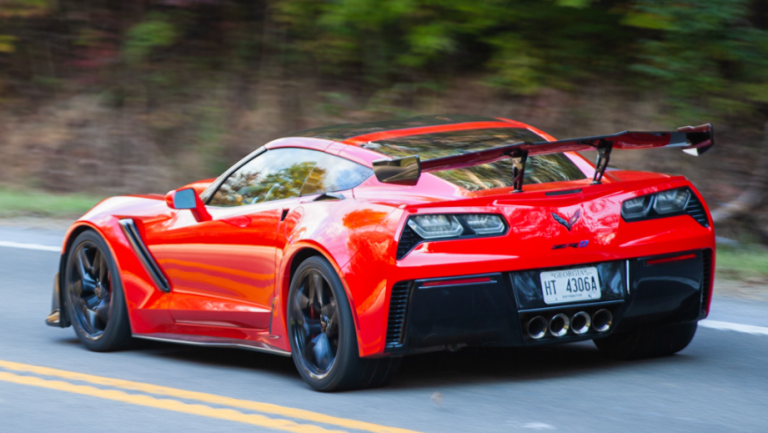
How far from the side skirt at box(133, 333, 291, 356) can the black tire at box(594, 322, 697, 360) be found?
5.76 feet

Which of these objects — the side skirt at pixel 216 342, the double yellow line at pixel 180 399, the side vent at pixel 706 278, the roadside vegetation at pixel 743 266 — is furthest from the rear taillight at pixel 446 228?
the roadside vegetation at pixel 743 266

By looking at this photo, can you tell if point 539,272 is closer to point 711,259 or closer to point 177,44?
point 711,259

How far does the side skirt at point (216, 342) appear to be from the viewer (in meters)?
5.32

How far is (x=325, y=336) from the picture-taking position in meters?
4.90

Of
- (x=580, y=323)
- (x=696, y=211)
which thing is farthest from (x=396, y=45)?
(x=580, y=323)

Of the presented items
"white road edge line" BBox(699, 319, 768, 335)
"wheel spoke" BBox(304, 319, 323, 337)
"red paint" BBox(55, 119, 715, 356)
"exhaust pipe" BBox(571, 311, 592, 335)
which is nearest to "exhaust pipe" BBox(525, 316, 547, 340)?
"exhaust pipe" BBox(571, 311, 592, 335)

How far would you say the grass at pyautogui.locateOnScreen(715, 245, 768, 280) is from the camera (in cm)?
767

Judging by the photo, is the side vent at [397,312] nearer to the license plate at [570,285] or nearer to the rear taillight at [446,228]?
the rear taillight at [446,228]

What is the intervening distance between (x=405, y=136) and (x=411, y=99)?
8.98 meters

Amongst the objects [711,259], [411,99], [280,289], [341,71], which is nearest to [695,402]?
[711,259]

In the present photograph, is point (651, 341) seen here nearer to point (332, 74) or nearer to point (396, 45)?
point (396, 45)

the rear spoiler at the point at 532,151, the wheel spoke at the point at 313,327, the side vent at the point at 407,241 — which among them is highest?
the rear spoiler at the point at 532,151

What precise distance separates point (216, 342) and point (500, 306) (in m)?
1.84

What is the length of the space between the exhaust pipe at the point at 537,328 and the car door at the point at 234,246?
1328mm
